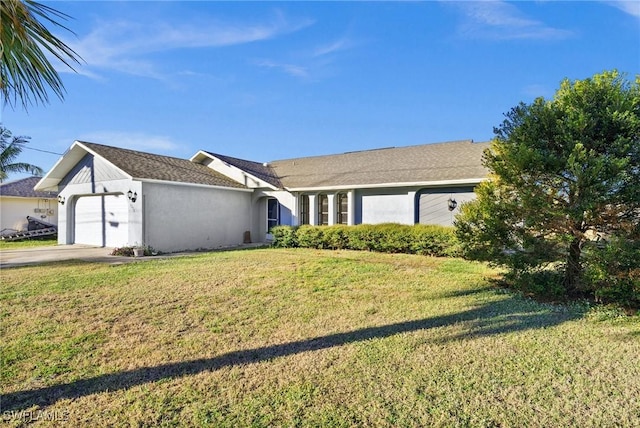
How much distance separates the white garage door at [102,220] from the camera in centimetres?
1522

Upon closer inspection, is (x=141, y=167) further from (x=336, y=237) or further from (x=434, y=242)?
(x=434, y=242)

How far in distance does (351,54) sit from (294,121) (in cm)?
803

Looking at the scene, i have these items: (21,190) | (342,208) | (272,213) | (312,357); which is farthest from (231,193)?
(21,190)

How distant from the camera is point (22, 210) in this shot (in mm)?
25219

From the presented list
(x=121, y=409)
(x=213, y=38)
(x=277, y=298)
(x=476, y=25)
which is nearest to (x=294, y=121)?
(x=213, y=38)

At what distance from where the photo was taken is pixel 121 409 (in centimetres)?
311

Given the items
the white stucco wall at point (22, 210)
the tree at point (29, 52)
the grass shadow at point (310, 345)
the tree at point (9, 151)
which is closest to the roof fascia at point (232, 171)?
the tree at point (9, 151)

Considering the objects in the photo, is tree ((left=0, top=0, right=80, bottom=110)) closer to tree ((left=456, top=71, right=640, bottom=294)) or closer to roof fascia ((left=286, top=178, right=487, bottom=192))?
tree ((left=456, top=71, right=640, bottom=294))

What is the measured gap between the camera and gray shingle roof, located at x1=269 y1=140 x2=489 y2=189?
14438 millimetres

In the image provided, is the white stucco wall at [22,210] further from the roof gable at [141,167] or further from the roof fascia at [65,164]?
the roof gable at [141,167]

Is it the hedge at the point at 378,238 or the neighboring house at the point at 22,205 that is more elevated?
the neighboring house at the point at 22,205

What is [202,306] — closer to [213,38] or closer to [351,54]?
[213,38]

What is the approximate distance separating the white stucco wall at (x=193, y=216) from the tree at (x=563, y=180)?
11884 millimetres

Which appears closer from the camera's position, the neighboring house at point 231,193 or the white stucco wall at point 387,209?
the neighboring house at point 231,193
